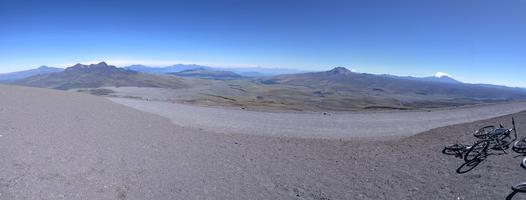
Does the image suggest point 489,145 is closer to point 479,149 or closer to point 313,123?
point 479,149

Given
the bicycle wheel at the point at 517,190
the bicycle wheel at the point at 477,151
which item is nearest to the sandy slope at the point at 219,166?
the bicycle wheel at the point at 517,190

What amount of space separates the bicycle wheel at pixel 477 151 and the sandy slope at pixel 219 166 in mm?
479

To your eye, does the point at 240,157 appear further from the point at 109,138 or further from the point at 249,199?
the point at 109,138

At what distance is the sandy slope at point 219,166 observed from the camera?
906 centimetres

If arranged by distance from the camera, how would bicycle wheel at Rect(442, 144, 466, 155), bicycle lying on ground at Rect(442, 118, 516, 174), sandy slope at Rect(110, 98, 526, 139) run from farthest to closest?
sandy slope at Rect(110, 98, 526, 139)
bicycle wheel at Rect(442, 144, 466, 155)
bicycle lying on ground at Rect(442, 118, 516, 174)

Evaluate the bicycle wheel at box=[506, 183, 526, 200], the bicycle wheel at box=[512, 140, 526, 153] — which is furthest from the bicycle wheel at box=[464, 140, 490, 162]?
the bicycle wheel at box=[506, 183, 526, 200]

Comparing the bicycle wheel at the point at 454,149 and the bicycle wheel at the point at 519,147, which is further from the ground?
the bicycle wheel at the point at 519,147

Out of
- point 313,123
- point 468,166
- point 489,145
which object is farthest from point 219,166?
point 313,123

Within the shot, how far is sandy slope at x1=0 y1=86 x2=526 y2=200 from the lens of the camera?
29.7 feet

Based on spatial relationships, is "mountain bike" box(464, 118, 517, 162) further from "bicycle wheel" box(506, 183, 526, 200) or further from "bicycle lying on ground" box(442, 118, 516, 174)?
"bicycle wheel" box(506, 183, 526, 200)

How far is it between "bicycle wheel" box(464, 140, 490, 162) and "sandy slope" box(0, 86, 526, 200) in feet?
1.57

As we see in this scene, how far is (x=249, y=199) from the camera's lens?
8.83m

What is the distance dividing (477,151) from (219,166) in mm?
9197

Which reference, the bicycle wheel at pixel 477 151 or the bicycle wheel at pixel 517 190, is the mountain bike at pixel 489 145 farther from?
the bicycle wheel at pixel 517 190
